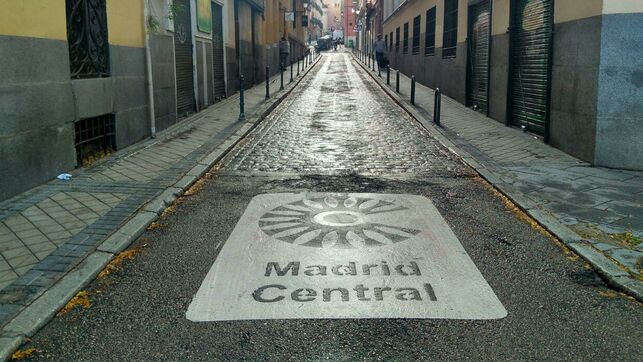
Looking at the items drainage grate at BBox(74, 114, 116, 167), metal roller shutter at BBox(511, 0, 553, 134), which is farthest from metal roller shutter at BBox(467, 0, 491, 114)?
drainage grate at BBox(74, 114, 116, 167)

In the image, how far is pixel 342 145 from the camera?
1205 centimetres

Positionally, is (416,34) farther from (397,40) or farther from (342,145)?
(342,145)

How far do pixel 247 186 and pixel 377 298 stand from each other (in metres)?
4.28

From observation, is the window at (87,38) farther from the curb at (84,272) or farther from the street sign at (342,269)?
the street sign at (342,269)

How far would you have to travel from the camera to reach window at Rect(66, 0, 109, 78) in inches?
352

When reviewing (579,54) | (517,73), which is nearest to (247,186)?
(579,54)

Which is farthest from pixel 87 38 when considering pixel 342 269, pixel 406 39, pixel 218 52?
pixel 406 39

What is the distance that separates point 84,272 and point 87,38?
5693mm

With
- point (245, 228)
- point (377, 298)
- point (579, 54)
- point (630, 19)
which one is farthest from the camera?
point (579, 54)

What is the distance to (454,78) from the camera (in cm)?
1992

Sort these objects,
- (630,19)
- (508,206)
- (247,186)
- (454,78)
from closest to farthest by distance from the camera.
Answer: (508,206) < (247,186) < (630,19) < (454,78)

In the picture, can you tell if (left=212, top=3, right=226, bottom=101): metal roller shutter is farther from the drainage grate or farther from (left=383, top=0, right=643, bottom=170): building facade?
the drainage grate

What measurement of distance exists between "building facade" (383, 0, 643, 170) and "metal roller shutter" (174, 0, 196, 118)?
7774 millimetres

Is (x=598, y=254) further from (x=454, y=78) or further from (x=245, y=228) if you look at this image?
(x=454, y=78)
